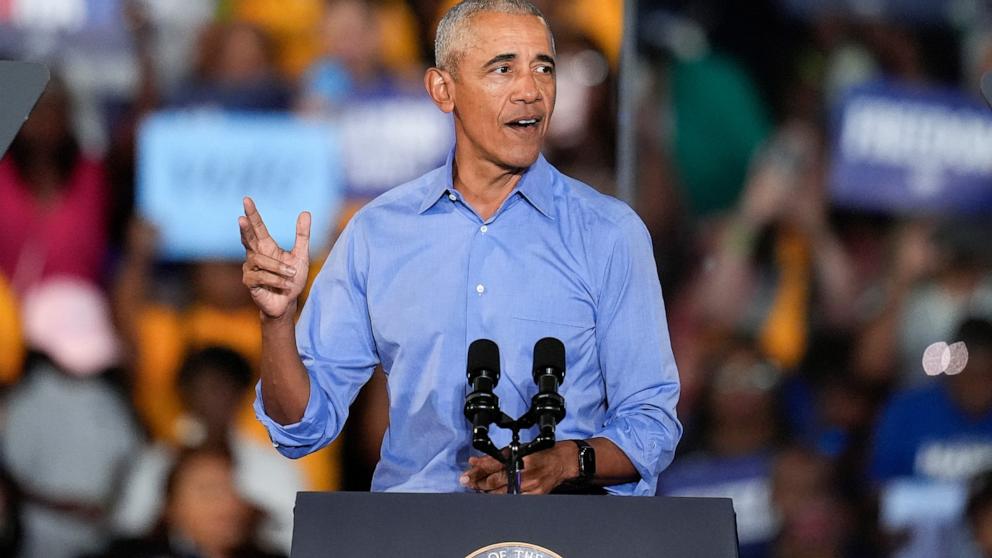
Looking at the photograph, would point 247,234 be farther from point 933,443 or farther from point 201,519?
point 933,443

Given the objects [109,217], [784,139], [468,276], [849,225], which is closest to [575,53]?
[784,139]

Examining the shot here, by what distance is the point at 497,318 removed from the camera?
2.68 metres

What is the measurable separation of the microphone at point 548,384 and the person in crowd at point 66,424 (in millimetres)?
3499

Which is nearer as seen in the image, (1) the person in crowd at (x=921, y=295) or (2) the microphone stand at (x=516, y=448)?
(2) the microphone stand at (x=516, y=448)

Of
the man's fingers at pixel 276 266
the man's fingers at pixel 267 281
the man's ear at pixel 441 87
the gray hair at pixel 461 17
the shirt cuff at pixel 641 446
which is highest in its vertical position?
the gray hair at pixel 461 17

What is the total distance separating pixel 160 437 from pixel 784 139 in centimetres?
269

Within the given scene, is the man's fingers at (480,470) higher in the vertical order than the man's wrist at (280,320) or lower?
lower

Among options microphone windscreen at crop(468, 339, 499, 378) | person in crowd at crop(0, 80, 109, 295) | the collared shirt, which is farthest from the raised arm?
person in crowd at crop(0, 80, 109, 295)

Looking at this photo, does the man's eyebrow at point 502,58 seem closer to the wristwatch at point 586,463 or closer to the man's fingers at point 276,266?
the man's fingers at point 276,266

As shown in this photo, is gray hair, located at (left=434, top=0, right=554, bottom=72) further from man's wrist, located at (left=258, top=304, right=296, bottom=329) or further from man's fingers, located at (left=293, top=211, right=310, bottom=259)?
man's wrist, located at (left=258, top=304, right=296, bottom=329)

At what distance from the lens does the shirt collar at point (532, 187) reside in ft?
9.12

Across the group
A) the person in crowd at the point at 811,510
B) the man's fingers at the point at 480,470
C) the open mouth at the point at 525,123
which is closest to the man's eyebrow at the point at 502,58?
the open mouth at the point at 525,123

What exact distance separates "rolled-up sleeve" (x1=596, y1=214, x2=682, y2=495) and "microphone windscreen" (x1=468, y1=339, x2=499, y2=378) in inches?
12.6

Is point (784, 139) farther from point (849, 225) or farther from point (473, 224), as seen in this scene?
point (473, 224)
